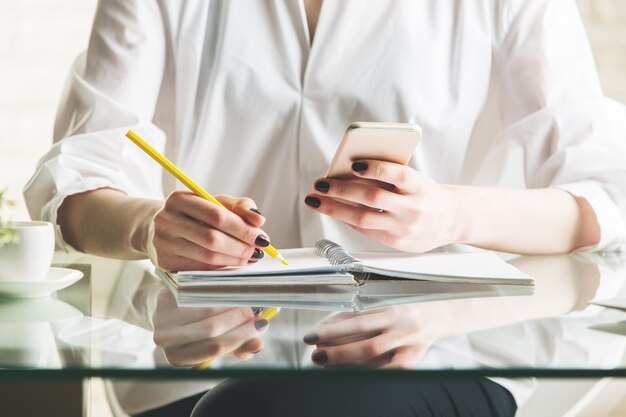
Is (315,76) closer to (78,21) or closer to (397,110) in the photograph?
(397,110)

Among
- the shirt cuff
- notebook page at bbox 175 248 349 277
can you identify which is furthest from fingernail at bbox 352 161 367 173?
the shirt cuff

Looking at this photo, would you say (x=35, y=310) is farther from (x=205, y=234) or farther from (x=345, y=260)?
(x=345, y=260)

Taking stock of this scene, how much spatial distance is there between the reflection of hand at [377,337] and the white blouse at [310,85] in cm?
65

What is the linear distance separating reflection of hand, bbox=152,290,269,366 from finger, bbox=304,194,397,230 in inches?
8.8

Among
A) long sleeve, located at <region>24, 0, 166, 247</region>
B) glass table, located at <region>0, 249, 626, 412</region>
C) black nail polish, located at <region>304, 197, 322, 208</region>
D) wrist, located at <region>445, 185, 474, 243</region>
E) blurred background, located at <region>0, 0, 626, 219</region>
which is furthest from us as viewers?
blurred background, located at <region>0, 0, 626, 219</region>

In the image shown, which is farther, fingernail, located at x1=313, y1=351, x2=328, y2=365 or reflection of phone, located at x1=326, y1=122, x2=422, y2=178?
reflection of phone, located at x1=326, y1=122, x2=422, y2=178

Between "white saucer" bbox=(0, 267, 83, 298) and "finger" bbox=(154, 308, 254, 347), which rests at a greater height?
"finger" bbox=(154, 308, 254, 347)

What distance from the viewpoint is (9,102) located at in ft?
8.25

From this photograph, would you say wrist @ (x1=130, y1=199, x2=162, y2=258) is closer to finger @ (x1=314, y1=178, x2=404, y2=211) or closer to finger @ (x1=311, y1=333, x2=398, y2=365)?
finger @ (x1=314, y1=178, x2=404, y2=211)

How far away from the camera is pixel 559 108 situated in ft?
4.38

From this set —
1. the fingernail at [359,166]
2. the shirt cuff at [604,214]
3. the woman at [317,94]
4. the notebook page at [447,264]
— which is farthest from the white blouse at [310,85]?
the fingernail at [359,166]

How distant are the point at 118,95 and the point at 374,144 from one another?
633mm

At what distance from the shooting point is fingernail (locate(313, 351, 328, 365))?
551 millimetres

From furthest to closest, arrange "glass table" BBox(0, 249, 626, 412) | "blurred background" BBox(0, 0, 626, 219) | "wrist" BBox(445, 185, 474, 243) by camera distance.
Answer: "blurred background" BBox(0, 0, 626, 219) < "wrist" BBox(445, 185, 474, 243) < "glass table" BBox(0, 249, 626, 412)
